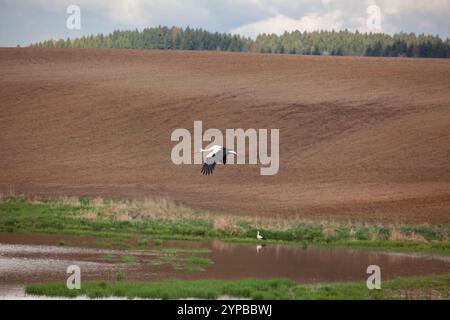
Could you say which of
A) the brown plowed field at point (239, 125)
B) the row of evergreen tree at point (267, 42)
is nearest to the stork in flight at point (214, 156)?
the brown plowed field at point (239, 125)

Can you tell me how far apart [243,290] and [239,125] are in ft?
93.6

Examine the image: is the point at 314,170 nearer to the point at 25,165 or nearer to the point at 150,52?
the point at 25,165

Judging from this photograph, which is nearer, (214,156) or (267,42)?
(214,156)

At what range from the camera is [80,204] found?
3222 centimetres

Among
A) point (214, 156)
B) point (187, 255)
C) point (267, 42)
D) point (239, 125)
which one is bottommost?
point (187, 255)

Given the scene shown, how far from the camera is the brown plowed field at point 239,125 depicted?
37.2 meters

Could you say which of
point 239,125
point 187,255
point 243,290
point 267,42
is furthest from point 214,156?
point 267,42

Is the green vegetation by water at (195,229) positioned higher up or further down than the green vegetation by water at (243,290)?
higher up

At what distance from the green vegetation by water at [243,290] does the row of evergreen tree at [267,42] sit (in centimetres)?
7428

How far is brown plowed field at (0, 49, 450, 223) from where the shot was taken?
37.2m

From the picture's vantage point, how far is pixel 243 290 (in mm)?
18766

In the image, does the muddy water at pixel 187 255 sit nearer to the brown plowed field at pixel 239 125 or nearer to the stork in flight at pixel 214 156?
the stork in flight at pixel 214 156

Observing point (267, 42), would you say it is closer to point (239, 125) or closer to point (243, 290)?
point (239, 125)
